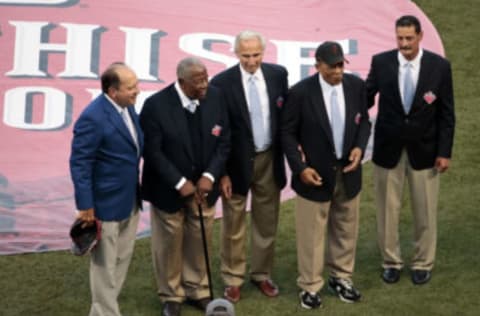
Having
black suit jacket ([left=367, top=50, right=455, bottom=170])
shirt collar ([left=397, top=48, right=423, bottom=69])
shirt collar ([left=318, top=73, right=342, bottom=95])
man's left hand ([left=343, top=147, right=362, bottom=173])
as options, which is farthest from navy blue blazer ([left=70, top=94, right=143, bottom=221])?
shirt collar ([left=397, top=48, right=423, bottom=69])

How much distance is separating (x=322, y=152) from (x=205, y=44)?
3.39m

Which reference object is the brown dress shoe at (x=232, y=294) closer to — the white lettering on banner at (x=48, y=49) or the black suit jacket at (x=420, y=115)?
the black suit jacket at (x=420, y=115)

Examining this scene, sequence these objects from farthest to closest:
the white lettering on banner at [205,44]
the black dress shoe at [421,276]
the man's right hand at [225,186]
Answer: the white lettering on banner at [205,44]
the black dress shoe at [421,276]
the man's right hand at [225,186]

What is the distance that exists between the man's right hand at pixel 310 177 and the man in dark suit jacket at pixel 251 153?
282mm

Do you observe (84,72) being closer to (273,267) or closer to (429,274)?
(273,267)

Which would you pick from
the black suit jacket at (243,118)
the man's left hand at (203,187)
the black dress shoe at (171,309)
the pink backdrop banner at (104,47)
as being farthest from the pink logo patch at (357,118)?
the pink backdrop banner at (104,47)

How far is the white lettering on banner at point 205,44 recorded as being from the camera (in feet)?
31.4

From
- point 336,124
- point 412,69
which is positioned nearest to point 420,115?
point 412,69

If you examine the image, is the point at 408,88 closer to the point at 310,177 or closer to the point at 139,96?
the point at 310,177

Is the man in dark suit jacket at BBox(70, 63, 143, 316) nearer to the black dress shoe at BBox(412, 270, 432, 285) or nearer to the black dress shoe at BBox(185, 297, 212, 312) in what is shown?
the black dress shoe at BBox(185, 297, 212, 312)

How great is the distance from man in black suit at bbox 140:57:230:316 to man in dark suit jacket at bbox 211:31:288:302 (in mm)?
146

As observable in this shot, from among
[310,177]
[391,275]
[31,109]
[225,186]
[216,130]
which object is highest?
[216,130]

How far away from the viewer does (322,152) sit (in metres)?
6.51

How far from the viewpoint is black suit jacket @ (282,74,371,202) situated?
21.3 ft
